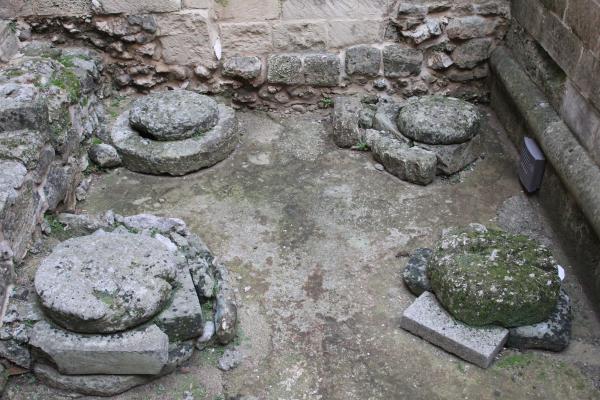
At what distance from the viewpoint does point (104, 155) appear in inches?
171

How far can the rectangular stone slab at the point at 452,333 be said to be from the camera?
9.62ft

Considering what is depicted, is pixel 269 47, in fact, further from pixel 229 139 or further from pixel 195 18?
pixel 229 139

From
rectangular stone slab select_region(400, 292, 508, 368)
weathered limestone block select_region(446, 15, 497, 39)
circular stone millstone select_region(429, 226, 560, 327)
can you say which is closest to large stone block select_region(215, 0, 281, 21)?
weathered limestone block select_region(446, 15, 497, 39)

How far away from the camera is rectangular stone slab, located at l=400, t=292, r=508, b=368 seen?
2.93 meters

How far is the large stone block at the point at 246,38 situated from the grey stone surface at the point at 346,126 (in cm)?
88

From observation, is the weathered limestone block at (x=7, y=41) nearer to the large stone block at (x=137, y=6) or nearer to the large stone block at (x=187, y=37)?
the large stone block at (x=137, y=6)

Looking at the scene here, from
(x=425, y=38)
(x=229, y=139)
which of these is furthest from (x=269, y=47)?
(x=425, y=38)

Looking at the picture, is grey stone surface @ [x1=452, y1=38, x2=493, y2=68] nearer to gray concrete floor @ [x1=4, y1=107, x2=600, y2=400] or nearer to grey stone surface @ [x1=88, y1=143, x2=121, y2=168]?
gray concrete floor @ [x1=4, y1=107, x2=600, y2=400]

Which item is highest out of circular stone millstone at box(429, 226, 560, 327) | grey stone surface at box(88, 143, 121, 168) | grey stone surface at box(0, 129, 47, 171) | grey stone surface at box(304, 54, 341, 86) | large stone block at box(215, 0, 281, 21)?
Result: large stone block at box(215, 0, 281, 21)

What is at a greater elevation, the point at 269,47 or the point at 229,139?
the point at 269,47

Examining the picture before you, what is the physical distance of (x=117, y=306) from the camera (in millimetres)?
2711

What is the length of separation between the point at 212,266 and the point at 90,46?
8.72ft

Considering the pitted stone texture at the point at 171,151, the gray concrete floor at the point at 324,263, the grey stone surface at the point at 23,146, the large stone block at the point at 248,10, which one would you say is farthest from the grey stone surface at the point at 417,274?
the large stone block at the point at 248,10

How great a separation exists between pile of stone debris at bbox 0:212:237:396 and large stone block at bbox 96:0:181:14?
7.87 ft
